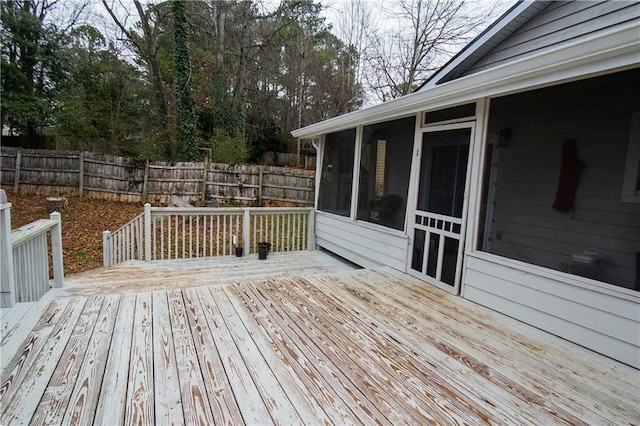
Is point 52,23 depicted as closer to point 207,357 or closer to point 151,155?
point 151,155

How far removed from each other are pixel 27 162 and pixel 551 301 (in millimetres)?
11983

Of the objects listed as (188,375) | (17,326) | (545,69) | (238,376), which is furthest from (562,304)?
(17,326)

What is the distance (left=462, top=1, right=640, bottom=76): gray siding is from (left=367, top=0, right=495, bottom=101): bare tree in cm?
718

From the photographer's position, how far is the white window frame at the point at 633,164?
2119 millimetres

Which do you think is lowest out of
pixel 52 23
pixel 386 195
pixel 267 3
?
pixel 386 195

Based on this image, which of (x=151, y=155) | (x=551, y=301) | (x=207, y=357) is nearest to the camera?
(x=207, y=357)

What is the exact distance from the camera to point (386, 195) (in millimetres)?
4242

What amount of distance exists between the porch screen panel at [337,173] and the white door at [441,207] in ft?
4.69

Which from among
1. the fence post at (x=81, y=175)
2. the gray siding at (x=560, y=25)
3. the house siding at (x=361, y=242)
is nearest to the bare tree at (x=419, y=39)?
the gray siding at (x=560, y=25)

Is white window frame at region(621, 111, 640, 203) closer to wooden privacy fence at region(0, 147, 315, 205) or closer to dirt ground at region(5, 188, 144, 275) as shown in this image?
dirt ground at region(5, 188, 144, 275)

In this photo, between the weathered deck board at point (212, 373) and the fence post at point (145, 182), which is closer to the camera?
the weathered deck board at point (212, 373)

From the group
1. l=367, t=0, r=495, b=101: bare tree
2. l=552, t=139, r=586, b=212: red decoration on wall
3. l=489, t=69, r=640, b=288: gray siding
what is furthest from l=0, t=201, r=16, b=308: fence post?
l=367, t=0, r=495, b=101: bare tree

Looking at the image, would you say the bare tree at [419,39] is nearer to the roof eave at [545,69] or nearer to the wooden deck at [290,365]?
the roof eave at [545,69]

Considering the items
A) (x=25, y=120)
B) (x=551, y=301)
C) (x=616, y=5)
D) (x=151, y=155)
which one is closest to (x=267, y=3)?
(x=151, y=155)
